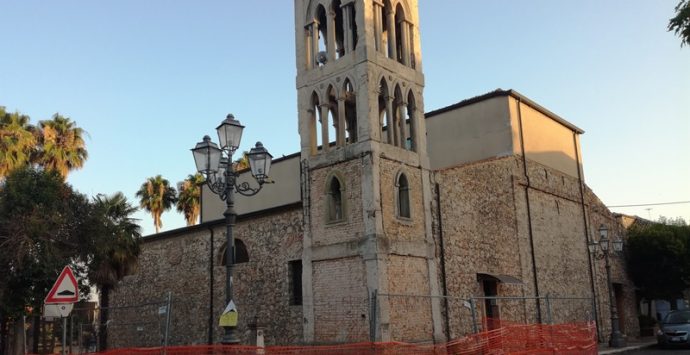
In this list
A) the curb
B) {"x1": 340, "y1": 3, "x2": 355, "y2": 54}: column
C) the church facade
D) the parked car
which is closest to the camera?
the church facade

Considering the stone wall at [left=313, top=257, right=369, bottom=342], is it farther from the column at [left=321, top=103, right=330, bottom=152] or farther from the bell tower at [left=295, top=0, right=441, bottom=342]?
the column at [left=321, top=103, right=330, bottom=152]

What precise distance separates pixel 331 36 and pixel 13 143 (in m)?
14.4

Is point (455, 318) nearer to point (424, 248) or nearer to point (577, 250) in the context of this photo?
point (424, 248)

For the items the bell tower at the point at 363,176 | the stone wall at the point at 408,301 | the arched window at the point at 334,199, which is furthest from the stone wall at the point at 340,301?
the arched window at the point at 334,199

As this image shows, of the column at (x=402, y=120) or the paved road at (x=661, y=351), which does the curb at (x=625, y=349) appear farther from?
the column at (x=402, y=120)

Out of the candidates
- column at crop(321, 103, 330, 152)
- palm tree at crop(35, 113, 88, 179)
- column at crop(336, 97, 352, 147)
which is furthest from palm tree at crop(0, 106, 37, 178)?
column at crop(336, 97, 352, 147)

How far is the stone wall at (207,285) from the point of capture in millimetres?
18734

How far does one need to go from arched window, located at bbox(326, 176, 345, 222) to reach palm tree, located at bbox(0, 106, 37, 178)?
13375 mm

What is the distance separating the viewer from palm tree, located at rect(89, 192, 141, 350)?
18.6 meters

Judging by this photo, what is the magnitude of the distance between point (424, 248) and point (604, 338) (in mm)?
13030

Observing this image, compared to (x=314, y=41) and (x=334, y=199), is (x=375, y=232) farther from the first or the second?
(x=314, y=41)

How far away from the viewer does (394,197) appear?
55.8 ft

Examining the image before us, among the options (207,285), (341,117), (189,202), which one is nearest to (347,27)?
(341,117)

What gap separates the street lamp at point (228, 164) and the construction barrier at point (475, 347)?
72cm
